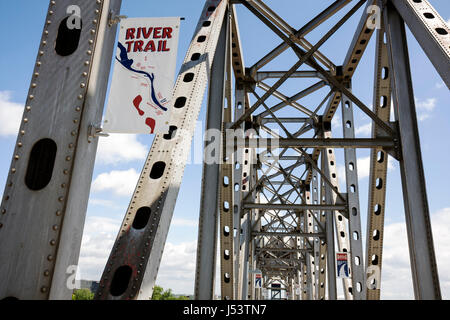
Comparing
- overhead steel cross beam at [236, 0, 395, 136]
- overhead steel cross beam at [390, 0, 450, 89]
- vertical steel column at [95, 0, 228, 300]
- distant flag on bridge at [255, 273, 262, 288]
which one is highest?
overhead steel cross beam at [236, 0, 395, 136]

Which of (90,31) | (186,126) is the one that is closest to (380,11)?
(186,126)

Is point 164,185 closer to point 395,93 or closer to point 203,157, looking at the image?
point 203,157

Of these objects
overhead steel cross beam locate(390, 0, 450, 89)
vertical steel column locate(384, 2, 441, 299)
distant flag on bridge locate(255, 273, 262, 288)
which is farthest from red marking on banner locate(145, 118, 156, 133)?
distant flag on bridge locate(255, 273, 262, 288)

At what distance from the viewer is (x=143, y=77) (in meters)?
3.97

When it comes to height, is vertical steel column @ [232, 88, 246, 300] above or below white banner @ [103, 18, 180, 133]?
above

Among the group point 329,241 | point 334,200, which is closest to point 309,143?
point 334,200

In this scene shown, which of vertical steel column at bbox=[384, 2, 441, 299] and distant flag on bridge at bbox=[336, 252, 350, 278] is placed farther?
distant flag on bridge at bbox=[336, 252, 350, 278]

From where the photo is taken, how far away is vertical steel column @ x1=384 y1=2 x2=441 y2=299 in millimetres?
5633

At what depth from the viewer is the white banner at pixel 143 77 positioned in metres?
3.84

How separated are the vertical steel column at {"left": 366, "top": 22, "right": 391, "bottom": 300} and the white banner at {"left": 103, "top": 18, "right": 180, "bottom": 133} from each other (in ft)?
17.7

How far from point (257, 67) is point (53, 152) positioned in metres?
9.48

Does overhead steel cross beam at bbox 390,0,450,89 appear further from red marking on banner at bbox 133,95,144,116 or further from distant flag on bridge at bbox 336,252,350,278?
distant flag on bridge at bbox 336,252,350,278

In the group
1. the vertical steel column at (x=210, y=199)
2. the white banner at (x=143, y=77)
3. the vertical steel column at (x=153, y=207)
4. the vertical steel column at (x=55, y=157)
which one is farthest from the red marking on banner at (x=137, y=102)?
the vertical steel column at (x=210, y=199)
